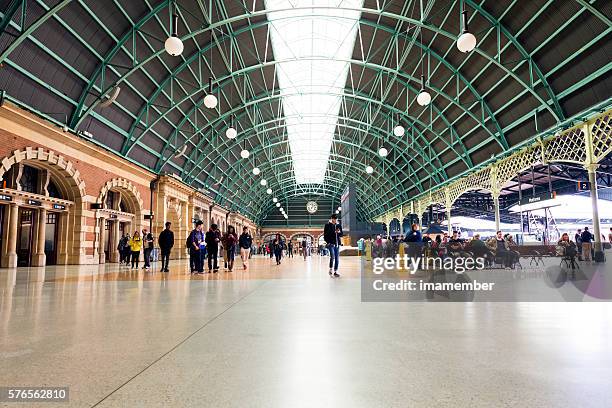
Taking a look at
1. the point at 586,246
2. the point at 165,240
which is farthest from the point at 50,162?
the point at 586,246

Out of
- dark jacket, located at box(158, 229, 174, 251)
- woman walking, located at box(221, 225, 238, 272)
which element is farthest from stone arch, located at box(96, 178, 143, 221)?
woman walking, located at box(221, 225, 238, 272)

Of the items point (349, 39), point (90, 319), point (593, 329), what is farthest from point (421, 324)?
point (349, 39)

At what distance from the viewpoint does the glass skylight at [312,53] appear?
61.7 feet

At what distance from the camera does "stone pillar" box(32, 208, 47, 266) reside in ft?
52.2

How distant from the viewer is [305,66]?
24.8 meters

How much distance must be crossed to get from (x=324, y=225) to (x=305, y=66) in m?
11.5

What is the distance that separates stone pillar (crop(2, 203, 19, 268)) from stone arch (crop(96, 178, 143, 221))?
4223 millimetres

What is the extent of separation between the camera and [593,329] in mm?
3541

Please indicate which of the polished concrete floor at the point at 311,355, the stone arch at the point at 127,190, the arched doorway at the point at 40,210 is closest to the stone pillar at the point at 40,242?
the arched doorway at the point at 40,210

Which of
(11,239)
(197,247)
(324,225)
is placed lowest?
(197,247)

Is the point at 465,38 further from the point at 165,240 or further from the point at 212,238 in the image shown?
the point at 165,240

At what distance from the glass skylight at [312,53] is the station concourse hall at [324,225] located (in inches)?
6.1

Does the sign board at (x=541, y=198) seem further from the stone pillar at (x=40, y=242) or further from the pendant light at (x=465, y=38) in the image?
the stone pillar at (x=40, y=242)

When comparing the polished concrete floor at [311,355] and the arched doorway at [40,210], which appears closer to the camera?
the polished concrete floor at [311,355]
